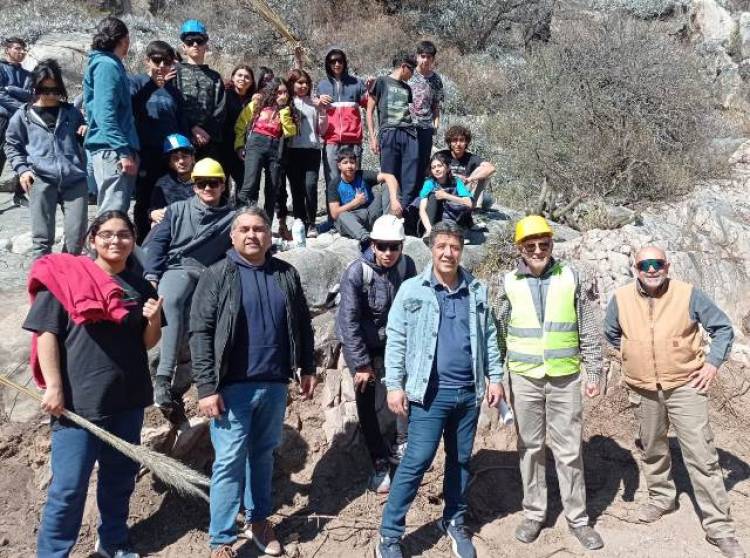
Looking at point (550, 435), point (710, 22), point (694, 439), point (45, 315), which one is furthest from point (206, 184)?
point (710, 22)

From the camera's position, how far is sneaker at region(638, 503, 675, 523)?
4.61 metres

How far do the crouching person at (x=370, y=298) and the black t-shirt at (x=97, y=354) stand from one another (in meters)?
1.21

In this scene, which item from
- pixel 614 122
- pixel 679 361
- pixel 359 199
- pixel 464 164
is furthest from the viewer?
pixel 614 122

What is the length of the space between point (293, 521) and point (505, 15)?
13.3 metres

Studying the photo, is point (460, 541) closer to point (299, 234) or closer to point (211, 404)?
point (211, 404)

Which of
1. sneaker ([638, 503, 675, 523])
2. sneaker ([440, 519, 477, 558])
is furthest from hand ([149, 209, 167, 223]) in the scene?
sneaker ([638, 503, 675, 523])

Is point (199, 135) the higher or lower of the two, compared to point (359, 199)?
higher

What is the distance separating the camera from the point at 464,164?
21.8 feet

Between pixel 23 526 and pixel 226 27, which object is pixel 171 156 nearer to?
pixel 23 526

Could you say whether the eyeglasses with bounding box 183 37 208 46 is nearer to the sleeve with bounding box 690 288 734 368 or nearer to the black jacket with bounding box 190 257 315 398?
the black jacket with bounding box 190 257 315 398

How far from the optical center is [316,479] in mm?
4918

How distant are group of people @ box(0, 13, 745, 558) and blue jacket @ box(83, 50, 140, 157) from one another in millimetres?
16

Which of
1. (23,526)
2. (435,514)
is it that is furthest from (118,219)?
(435,514)

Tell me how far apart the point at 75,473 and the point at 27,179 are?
2413mm
